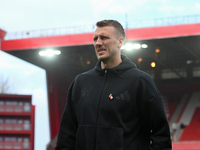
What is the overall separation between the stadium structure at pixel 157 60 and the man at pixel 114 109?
12306 millimetres

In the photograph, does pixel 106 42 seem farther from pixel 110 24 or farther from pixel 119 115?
pixel 119 115

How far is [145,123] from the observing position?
222cm

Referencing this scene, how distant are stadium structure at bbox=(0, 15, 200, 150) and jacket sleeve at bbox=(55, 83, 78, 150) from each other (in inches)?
484

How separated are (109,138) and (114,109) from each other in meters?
0.18

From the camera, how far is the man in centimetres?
213

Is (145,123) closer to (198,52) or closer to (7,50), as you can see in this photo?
(7,50)

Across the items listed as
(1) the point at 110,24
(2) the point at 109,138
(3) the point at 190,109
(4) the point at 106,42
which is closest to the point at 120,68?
(4) the point at 106,42

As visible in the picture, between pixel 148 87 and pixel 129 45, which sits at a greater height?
pixel 129 45

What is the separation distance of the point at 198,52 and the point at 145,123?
22.3 metres

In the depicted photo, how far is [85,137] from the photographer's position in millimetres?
2180

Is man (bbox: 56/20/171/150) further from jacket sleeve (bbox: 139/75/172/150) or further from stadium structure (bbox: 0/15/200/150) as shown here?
stadium structure (bbox: 0/15/200/150)

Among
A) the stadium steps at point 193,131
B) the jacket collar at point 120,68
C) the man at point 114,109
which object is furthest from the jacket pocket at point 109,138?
the stadium steps at point 193,131

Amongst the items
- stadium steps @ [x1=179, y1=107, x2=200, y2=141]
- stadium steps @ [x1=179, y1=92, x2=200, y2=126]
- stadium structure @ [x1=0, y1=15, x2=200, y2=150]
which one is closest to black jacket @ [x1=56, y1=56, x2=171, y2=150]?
stadium structure @ [x1=0, y1=15, x2=200, y2=150]

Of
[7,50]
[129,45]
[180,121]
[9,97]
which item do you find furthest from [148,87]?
[9,97]
